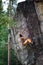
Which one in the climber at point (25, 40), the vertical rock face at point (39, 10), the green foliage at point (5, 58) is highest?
the vertical rock face at point (39, 10)

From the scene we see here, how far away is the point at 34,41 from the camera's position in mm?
5402

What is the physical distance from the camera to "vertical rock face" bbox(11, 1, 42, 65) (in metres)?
5.39

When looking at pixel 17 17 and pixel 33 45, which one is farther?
pixel 17 17

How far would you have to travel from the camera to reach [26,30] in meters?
5.57

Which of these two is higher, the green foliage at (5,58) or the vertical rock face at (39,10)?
the vertical rock face at (39,10)

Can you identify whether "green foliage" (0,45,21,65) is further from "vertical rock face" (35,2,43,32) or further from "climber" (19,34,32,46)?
"vertical rock face" (35,2,43,32)

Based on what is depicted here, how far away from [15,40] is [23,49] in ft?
0.98

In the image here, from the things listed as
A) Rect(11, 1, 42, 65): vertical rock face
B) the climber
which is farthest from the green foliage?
the climber

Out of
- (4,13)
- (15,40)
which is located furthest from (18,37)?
(4,13)

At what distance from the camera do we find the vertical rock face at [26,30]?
5.39 meters

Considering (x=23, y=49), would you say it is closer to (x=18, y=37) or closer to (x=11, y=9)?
(x=18, y=37)

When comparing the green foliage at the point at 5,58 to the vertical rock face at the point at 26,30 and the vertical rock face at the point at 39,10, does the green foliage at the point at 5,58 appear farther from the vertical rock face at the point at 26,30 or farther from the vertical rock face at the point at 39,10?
the vertical rock face at the point at 39,10

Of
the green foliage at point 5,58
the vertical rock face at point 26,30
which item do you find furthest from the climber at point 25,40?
→ the green foliage at point 5,58

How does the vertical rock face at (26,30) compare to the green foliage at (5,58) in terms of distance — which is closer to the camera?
the vertical rock face at (26,30)
